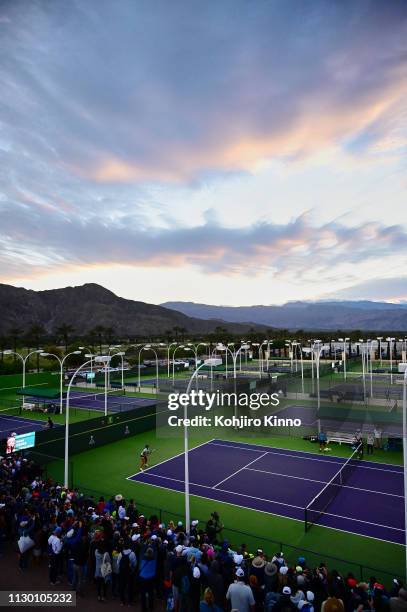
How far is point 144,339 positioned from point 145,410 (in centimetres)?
12787

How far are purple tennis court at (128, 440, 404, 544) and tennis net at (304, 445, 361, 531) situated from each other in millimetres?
175

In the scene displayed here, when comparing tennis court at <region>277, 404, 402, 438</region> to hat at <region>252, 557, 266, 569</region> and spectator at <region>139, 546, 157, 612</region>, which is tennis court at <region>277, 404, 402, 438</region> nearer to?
hat at <region>252, 557, 266, 569</region>

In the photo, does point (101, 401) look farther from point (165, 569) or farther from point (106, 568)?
point (165, 569)

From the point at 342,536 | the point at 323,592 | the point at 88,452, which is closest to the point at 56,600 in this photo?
the point at 323,592

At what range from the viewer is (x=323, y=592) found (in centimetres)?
962

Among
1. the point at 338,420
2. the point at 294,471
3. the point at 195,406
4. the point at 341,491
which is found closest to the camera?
the point at 341,491

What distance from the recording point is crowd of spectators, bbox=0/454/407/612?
359 inches

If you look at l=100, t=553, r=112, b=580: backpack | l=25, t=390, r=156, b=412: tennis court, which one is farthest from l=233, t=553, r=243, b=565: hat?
l=25, t=390, r=156, b=412: tennis court

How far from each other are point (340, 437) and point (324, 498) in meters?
10.9

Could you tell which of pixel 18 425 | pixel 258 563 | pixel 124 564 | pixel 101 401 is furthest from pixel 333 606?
pixel 101 401

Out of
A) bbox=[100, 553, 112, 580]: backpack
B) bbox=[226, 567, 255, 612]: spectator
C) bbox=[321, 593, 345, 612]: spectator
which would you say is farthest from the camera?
bbox=[100, 553, 112, 580]: backpack

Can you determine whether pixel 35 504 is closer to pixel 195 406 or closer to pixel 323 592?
pixel 323 592

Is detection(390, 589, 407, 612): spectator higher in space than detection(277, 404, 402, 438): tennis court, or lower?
higher

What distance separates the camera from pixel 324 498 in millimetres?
18953
